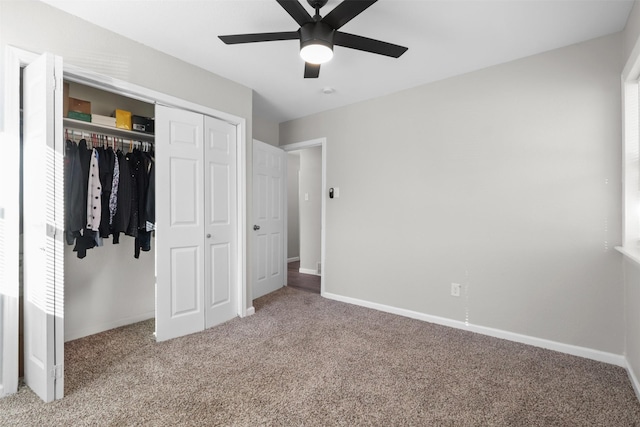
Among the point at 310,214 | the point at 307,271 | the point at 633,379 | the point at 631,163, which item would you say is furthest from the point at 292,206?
the point at 633,379

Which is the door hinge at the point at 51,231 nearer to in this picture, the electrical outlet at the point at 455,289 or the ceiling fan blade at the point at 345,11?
the ceiling fan blade at the point at 345,11

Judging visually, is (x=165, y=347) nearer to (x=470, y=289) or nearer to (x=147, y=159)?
(x=147, y=159)

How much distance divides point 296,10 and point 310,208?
390 cm

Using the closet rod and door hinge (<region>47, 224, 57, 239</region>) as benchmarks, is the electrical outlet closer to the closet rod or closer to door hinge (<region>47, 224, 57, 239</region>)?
door hinge (<region>47, 224, 57, 239</region>)

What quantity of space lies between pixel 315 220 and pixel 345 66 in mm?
3010

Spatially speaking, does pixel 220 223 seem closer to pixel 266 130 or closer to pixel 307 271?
pixel 266 130

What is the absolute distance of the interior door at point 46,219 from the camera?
1731 millimetres

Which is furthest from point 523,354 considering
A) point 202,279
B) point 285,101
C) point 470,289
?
point 285,101

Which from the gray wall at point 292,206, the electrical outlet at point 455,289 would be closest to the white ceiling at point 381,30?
the electrical outlet at point 455,289

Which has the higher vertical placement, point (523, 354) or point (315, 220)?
point (315, 220)

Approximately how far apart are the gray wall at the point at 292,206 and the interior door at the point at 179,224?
11.5 feet

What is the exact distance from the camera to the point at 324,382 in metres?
2.02

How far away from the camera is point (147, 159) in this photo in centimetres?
292

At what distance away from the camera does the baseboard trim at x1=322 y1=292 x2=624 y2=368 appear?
2312 millimetres
